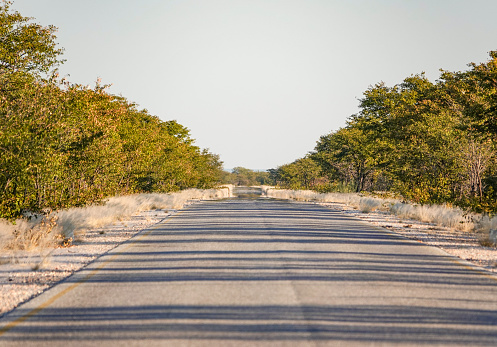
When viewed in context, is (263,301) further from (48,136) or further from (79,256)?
(48,136)

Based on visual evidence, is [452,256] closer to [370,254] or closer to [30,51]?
[370,254]

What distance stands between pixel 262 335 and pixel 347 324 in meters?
1.07

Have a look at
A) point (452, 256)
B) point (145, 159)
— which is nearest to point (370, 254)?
point (452, 256)

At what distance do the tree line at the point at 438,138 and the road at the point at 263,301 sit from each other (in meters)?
7.74

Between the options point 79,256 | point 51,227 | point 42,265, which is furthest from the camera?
point 51,227

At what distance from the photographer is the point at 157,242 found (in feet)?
43.9

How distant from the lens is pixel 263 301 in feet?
22.4

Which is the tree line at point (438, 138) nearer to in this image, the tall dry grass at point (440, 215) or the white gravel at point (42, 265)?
the tall dry grass at point (440, 215)

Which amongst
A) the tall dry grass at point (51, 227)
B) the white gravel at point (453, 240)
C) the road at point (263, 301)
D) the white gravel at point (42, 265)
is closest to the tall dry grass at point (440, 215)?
the white gravel at point (453, 240)

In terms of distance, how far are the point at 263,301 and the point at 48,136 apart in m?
9.78

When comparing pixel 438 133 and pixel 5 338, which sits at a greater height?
pixel 438 133

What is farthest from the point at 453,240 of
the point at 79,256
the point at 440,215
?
the point at 79,256

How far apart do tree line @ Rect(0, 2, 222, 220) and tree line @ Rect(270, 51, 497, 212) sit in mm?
12310

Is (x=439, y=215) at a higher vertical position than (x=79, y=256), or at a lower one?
higher
